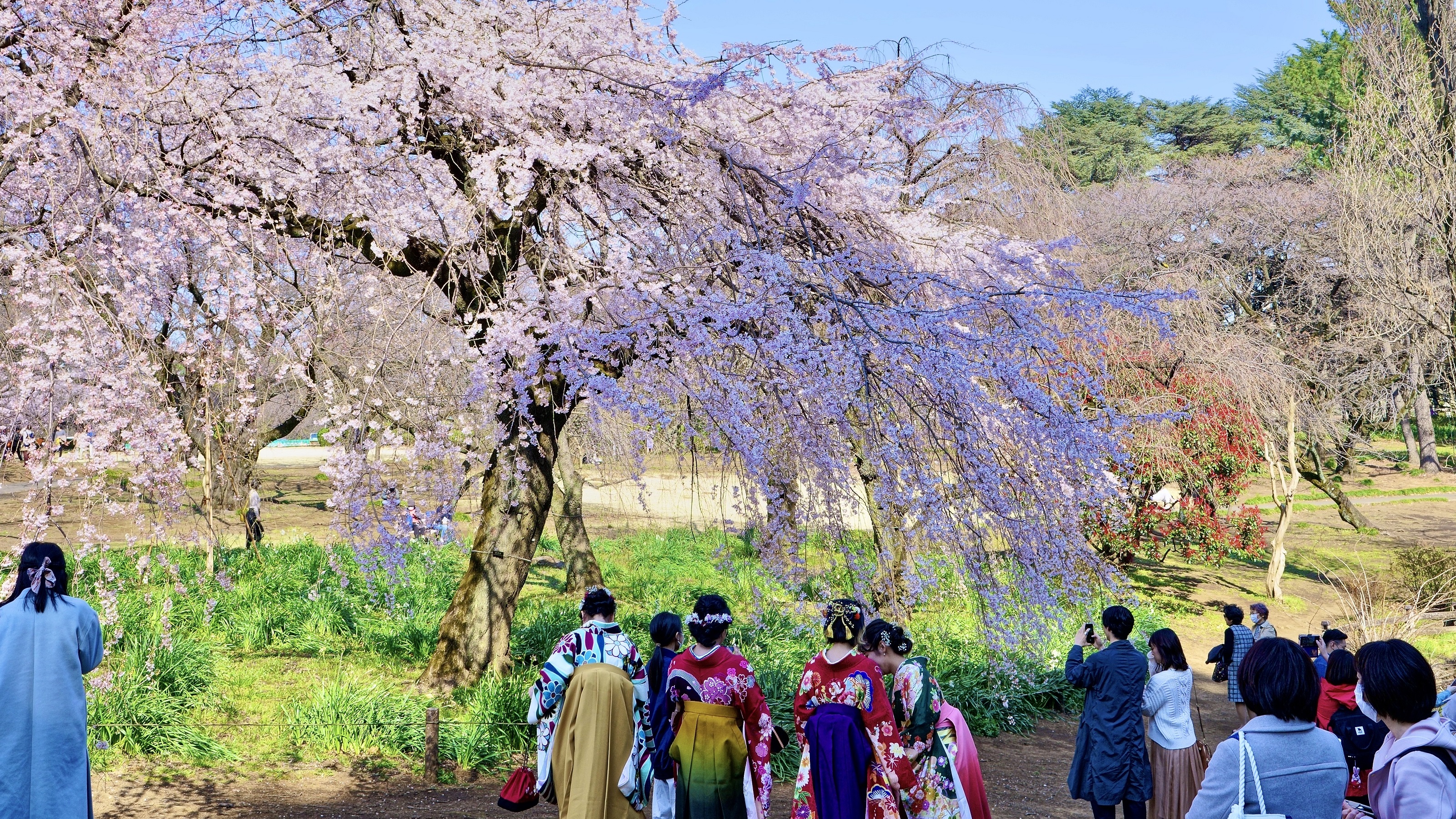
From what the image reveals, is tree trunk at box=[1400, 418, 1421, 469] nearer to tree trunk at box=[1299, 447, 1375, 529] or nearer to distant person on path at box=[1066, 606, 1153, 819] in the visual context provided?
→ tree trunk at box=[1299, 447, 1375, 529]

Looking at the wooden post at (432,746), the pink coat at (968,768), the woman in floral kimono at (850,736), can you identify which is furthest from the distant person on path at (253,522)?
the pink coat at (968,768)

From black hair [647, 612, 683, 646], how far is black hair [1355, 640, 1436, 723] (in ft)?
9.15

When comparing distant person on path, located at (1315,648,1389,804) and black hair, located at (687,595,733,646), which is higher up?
black hair, located at (687,595,733,646)

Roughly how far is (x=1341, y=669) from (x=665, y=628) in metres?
3.39

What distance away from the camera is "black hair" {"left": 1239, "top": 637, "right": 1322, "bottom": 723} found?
8.44ft

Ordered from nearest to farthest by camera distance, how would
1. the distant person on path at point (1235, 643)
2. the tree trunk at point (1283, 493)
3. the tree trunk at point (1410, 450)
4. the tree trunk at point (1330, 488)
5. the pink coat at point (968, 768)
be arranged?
1. the pink coat at point (968, 768)
2. the distant person on path at point (1235, 643)
3. the tree trunk at point (1283, 493)
4. the tree trunk at point (1330, 488)
5. the tree trunk at point (1410, 450)

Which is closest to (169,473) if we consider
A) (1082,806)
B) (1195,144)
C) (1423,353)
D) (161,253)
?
(161,253)

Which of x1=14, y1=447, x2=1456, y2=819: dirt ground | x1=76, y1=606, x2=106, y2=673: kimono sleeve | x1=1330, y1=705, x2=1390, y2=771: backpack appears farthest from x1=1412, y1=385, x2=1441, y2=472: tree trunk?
x1=76, y1=606, x2=106, y2=673: kimono sleeve

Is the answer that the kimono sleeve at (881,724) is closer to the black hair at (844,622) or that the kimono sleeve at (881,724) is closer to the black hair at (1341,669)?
the black hair at (844,622)

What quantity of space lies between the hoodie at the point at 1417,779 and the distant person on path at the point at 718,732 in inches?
94.4

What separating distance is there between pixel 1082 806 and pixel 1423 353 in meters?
12.2

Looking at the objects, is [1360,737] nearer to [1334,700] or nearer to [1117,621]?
[1334,700]

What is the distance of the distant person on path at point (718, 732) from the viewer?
4273mm

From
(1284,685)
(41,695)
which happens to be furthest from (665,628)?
(1284,685)
